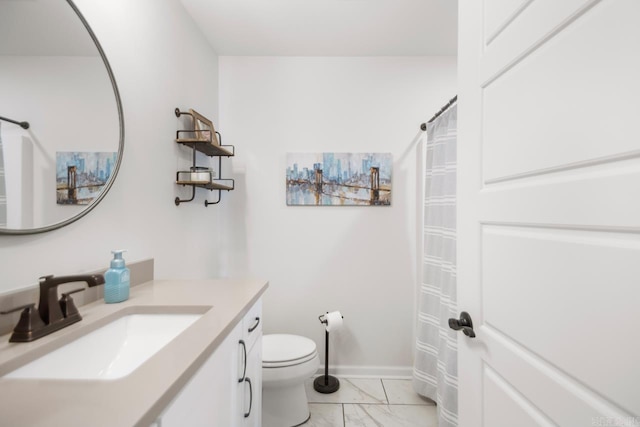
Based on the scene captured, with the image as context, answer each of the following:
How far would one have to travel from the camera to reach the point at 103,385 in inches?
21.6

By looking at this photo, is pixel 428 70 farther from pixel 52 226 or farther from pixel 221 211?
pixel 52 226

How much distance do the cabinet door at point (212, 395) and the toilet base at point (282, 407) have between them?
30.7 inches

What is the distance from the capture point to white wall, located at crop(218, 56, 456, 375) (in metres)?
2.35

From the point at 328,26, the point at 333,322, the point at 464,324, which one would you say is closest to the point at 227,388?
the point at 464,324

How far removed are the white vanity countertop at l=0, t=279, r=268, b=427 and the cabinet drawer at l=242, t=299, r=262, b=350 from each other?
0.15 metres

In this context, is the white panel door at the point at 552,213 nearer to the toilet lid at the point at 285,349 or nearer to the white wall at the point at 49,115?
the toilet lid at the point at 285,349

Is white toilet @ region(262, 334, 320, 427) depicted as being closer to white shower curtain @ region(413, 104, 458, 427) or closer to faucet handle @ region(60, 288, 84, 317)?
white shower curtain @ region(413, 104, 458, 427)

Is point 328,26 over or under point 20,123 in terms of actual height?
over

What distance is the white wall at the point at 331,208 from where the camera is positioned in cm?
235

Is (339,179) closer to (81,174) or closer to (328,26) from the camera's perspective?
(328,26)

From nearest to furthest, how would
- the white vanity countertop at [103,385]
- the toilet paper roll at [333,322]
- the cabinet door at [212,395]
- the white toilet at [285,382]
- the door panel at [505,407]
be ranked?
1. the white vanity countertop at [103,385]
2. the cabinet door at [212,395]
3. the door panel at [505,407]
4. the white toilet at [285,382]
5. the toilet paper roll at [333,322]

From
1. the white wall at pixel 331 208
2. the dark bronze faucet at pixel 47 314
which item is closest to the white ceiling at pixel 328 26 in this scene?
the white wall at pixel 331 208

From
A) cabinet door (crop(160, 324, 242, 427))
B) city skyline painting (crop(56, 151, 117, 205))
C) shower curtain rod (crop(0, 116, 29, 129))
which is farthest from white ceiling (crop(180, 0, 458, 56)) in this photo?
cabinet door (crop(160, 324, 242, 427))

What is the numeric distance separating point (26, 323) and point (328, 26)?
7.03ft
